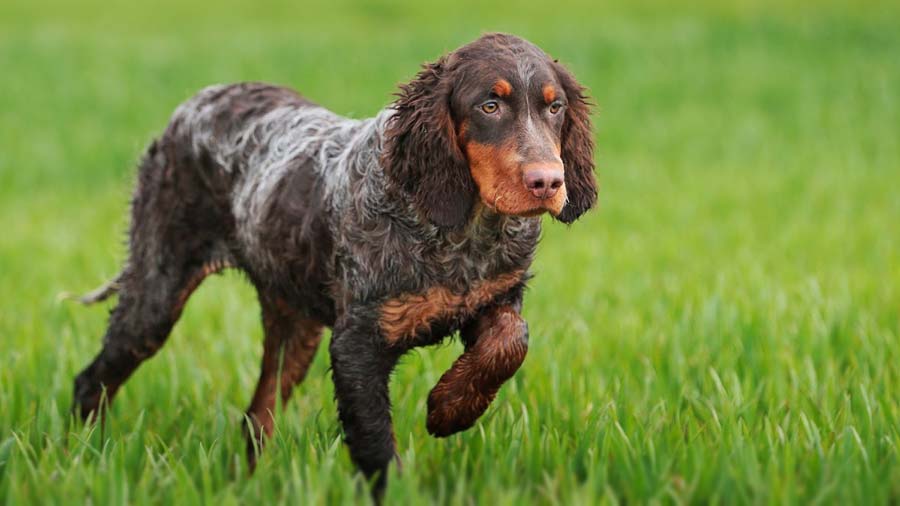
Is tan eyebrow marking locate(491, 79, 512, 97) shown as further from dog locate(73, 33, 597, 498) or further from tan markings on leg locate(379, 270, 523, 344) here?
tan markings on leg locate(379, 270, 523, 344)

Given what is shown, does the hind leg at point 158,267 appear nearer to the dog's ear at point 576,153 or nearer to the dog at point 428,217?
the dog at point 428,217

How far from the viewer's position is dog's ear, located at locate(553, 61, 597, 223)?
4.23 meters

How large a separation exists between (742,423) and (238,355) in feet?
10.2

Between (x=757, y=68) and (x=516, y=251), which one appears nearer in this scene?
(x=516, y=251)

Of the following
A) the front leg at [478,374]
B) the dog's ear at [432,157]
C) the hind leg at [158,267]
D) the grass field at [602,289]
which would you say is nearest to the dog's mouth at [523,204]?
the dog's ear at [432,157]

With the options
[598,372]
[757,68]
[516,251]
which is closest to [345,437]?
[516,251]

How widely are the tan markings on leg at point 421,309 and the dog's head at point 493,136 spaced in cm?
25

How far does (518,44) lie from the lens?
4039 mm

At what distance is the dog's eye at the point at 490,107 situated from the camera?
3887 millimetres

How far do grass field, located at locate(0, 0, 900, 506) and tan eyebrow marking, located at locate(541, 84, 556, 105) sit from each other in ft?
3.89

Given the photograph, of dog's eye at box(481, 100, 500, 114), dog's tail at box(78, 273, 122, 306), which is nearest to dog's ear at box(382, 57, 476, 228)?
dog's eye at box(481, 100, 500, 114)

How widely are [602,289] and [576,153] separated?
4.15 metres

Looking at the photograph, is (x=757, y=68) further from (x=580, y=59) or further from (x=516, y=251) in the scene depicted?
(x=516, y=251)

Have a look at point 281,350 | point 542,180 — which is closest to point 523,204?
point 542,180
